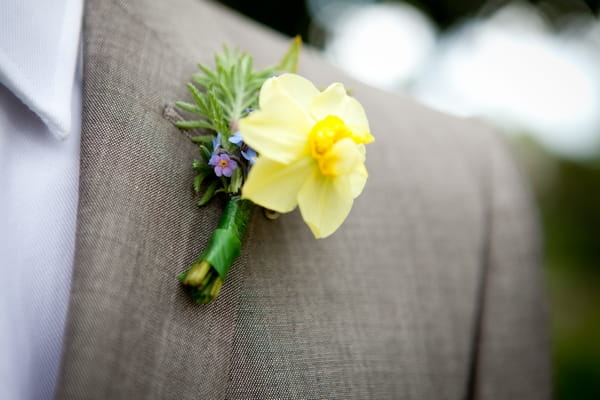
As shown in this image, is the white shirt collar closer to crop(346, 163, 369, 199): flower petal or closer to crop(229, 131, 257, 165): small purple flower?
crop(229, 131, 257, 165): small purple flower

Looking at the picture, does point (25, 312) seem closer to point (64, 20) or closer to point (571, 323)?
point (64, 20)

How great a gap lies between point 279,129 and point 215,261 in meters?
0.15

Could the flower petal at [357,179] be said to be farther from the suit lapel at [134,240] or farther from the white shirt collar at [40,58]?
the white shirt collar at [40,58]

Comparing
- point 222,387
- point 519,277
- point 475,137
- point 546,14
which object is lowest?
point 222,387

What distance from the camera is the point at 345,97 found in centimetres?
48

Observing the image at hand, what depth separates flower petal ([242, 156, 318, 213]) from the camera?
441 millimetres

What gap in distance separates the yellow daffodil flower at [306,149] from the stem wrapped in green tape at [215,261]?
60 mm

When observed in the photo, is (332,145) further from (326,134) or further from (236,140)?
(236,140)

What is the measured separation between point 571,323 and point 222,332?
3.64m

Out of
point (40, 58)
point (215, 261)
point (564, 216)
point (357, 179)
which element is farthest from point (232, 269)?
point (564, 216)

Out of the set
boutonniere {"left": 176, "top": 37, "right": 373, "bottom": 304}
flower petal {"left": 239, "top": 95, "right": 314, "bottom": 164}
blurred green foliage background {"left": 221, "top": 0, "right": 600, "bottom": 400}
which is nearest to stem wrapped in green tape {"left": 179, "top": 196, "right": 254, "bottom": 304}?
boutonniere {"left": 176, "top": 37, "right": 373, "bottom": 304}

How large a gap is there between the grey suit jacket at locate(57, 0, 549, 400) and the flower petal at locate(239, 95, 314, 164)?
14 centimetres

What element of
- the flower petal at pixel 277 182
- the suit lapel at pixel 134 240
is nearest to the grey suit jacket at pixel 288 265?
the suit lapel at pixel 134 240

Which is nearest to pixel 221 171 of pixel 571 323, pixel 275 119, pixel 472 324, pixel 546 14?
pixel 275 119
